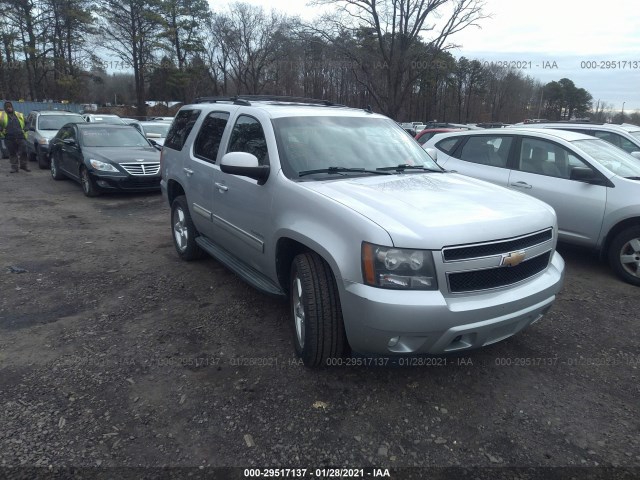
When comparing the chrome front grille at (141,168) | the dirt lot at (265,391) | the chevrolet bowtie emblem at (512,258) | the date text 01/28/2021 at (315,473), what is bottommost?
A: the date text 01/28/2021 at (315,473)

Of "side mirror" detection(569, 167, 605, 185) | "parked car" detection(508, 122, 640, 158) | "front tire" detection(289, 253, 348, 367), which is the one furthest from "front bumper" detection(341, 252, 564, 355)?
"parked car" detection(508, 122, 640, 158)

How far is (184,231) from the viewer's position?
5.62 meters

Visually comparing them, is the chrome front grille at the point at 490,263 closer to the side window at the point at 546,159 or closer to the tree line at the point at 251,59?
the side window at the point at 546,159

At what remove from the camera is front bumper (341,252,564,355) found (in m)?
2.60

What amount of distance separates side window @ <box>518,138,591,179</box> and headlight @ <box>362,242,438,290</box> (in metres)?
3.93

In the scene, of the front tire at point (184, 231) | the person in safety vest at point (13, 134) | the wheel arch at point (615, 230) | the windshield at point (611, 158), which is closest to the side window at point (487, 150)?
the windshield at point (611, 158)

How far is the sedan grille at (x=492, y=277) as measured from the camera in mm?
2717

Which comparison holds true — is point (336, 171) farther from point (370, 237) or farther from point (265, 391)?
point (265, 391)

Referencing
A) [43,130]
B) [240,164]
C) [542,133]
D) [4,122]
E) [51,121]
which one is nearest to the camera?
[240,164]

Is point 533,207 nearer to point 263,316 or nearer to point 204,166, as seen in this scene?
point 263,316

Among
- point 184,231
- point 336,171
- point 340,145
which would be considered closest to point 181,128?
point 184,231

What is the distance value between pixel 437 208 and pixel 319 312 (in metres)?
1.02

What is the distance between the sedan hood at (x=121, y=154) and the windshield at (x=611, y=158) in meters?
8.40

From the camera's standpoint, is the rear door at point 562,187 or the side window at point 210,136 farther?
the rear door at point 562,187
